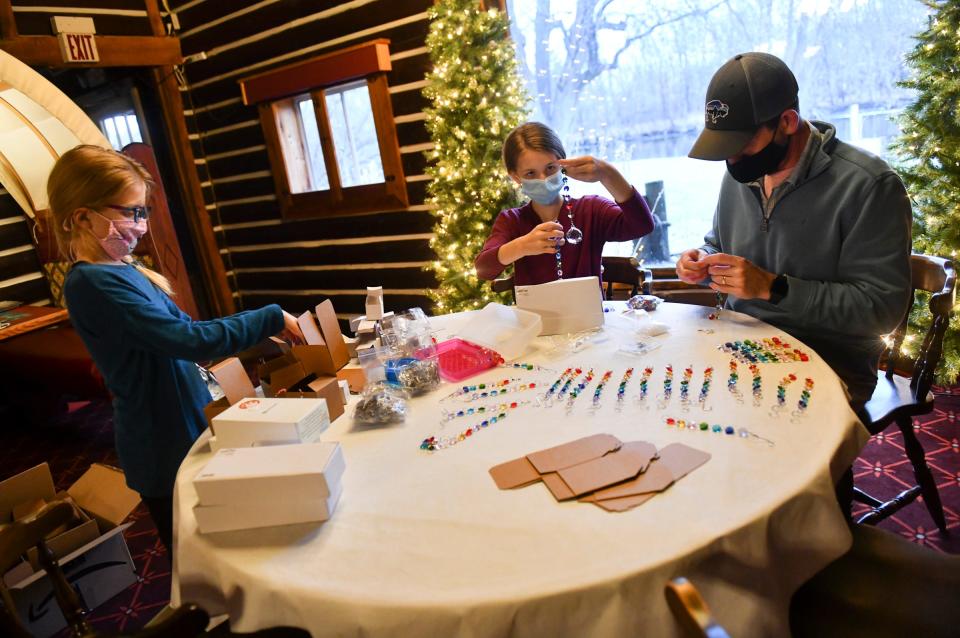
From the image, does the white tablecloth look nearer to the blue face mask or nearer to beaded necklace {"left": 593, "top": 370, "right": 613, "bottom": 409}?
beaded necklace {"left": 593, "top": 370, "right": 613, "bottom": 409}

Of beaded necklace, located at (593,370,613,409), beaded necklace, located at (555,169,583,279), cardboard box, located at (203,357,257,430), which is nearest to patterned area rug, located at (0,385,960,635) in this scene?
cardboard box, located at (203,357,257,430)

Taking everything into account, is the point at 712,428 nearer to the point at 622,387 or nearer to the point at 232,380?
the point at 622,387

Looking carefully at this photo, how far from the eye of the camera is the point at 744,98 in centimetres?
165

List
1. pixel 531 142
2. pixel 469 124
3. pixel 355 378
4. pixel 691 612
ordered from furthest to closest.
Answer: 1. pixel 469 124
2. pixel 531 142
3. pixel 355 378
4. pixel 691 612

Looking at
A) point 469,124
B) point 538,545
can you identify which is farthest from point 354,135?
point 538,545

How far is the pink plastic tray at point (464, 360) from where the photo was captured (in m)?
1.79

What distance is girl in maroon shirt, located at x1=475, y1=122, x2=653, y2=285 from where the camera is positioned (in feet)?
7.12

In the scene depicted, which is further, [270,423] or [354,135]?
[354,135]

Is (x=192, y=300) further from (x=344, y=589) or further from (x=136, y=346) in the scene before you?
(x=344, y=589)

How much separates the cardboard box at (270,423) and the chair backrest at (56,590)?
1.15 feet

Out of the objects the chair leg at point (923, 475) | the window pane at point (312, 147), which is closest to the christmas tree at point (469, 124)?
the window pane at point (312, 147)

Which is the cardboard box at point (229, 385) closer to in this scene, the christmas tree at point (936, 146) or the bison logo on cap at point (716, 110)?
the bison logo on cap at point (716, 110)

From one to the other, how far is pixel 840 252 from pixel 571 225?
1.06m

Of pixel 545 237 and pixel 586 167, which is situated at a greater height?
pixel 586 167
